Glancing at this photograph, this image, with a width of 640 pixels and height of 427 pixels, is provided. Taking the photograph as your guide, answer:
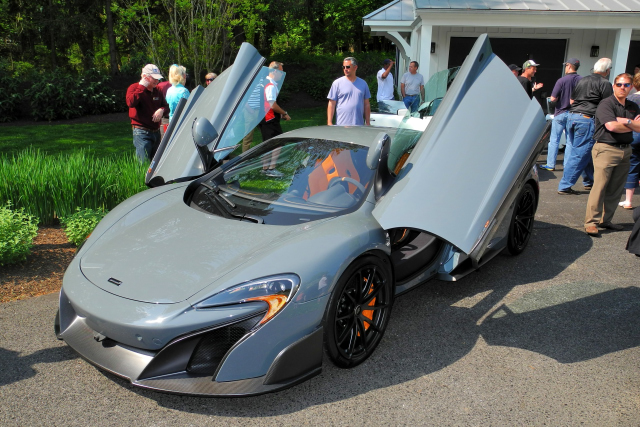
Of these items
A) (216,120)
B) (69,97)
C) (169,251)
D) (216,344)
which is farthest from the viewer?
(69,97)

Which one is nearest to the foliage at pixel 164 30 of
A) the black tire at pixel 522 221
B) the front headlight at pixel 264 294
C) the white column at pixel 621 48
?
the white column at pixel 621 48

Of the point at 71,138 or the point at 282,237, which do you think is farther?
the point at 71,138

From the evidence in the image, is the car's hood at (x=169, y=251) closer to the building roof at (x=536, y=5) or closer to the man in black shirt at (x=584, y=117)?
the man in black shirt at (x=584, y=117)

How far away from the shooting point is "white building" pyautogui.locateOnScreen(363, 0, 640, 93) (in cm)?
1125

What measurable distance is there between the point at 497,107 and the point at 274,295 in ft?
6.64

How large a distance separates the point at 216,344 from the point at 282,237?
74cm

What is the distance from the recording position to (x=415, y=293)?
4211 mm

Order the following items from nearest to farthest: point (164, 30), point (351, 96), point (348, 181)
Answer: point (348, 181)
point (351, 96)
point (164, 30)

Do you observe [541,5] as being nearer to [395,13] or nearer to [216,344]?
[395,13]

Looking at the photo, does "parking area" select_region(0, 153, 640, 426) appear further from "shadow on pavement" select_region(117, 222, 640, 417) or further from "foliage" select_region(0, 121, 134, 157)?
"foliage" select_region(0, 121, 134, 157)

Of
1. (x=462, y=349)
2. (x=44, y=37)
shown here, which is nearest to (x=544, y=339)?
(x=462, y=349)

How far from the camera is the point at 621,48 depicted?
38.3ft

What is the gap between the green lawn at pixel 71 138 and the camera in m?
10.8

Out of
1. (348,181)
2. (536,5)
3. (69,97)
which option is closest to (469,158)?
(348,181)
